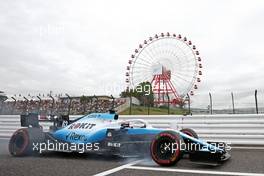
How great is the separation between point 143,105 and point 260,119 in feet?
35.5

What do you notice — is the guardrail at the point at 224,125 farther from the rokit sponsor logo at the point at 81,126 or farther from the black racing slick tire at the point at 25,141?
the black racing slick tire at the point at 25,141

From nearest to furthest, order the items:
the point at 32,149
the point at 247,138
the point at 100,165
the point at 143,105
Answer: the point at 100,165 < the point at 32,149 < the point at 247,138 < the point at 143,105

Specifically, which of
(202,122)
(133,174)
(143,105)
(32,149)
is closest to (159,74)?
(143,105)

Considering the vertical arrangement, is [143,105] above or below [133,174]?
above

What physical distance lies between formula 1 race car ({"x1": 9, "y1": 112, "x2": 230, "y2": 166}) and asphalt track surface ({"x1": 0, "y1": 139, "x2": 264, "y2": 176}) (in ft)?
0.62

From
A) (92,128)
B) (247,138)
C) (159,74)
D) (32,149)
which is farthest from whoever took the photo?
(159,74)

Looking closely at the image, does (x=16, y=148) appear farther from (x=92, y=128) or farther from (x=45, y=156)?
(x=92, y=128)

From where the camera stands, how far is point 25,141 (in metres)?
7.13

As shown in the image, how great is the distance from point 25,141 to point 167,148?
3.51m

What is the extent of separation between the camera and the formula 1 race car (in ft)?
17.7

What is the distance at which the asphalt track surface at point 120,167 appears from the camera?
4914mm

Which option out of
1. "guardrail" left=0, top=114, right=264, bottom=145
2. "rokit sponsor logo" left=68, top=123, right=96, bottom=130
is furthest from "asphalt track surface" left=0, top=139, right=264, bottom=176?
"guardrail" left=0, top=114, right=264, bottom=145

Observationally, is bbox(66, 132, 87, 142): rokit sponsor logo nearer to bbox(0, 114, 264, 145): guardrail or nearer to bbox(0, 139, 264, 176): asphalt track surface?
bbox(0, 139, 264, 176): asphalt track surface

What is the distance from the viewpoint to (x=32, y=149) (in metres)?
7.18
